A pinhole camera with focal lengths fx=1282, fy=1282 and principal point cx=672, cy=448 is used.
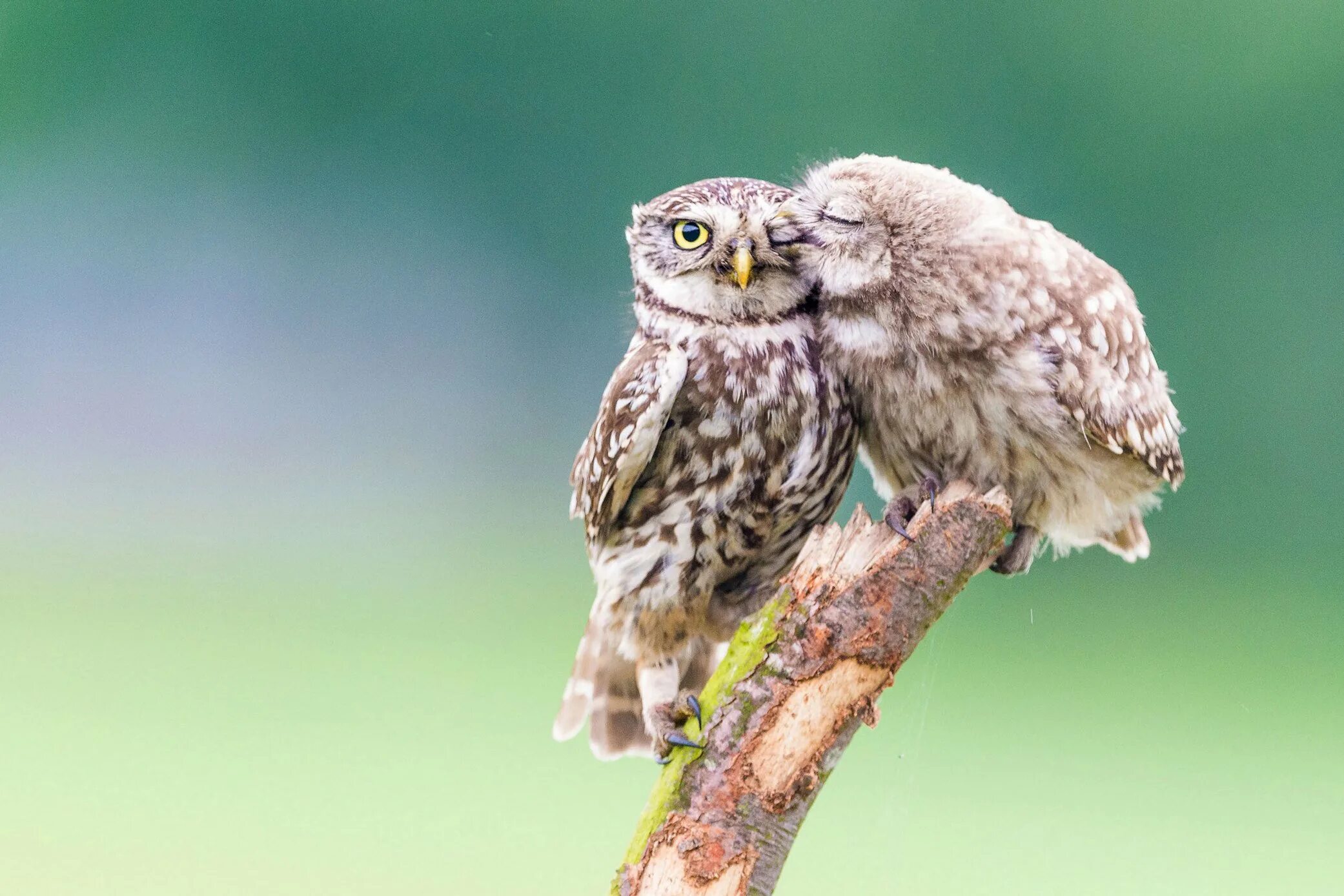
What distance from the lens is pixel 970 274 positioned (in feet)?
5.75

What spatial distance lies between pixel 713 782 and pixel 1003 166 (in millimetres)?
2238

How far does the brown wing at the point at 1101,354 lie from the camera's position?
1.79 metres

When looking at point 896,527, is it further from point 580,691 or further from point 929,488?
point 580,691

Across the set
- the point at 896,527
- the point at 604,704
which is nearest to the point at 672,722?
the point at 896,527

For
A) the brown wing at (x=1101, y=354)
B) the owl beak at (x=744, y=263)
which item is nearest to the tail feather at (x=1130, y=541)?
the brown wing at (x=1101, y=354)

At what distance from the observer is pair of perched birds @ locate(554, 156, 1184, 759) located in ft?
5.82

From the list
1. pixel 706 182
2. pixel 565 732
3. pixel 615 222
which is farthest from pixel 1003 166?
pixel 565 732

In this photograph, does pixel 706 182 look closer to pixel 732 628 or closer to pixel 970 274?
pixel 970 274

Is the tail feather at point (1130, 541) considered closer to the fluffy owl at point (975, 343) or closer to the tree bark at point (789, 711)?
the fluffy owl at point (975, 343)

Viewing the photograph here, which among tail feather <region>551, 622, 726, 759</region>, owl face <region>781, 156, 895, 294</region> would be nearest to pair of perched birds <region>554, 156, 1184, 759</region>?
owl face <region>781, 156, 895, 294</region>

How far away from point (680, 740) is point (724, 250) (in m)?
0.71

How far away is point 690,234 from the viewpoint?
193 centimetres

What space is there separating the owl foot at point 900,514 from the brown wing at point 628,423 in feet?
1.19

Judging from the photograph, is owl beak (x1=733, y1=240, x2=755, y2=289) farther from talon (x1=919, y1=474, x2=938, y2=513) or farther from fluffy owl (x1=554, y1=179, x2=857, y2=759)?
talon (x1=919, y1=474, x2=938, y2=513)
